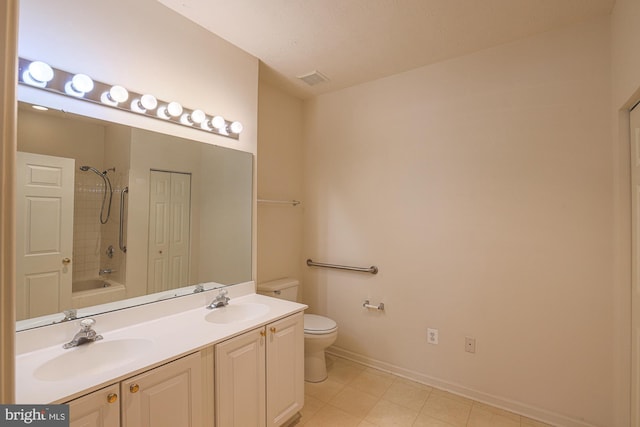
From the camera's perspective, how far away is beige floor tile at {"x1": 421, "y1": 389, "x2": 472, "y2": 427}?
1931mm

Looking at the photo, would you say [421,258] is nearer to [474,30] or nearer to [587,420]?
[587,420]

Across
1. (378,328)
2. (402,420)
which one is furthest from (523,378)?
(378,328)

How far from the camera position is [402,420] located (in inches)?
75.8

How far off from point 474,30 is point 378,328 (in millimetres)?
2391

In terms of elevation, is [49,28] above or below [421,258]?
above

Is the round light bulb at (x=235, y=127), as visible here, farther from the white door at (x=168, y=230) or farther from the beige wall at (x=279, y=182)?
the beige wall at (x=279, y=182)

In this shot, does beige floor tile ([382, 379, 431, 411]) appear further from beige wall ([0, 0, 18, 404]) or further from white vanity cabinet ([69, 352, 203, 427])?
beige wall ([0, 0, 18, 404])

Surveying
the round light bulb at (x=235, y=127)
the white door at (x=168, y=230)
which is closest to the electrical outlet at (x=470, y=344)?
the white door at (x=168, y=230)

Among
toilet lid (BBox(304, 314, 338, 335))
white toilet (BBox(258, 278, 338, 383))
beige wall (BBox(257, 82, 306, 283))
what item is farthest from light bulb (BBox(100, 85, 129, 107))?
toilet lid (BBox(304, 314, 338, 335))

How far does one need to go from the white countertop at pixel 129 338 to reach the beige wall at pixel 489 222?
110 centimetres

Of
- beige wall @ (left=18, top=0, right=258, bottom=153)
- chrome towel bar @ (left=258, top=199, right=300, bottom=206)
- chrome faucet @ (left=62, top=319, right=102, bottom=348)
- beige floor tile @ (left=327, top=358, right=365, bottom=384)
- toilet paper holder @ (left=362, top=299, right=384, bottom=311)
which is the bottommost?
beige floor tile @ (left=327, top=358, right=365, bottom=384)

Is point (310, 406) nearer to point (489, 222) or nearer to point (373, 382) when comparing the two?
point (373, 382)

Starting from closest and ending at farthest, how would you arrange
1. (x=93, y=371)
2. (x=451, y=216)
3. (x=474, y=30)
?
1. (x=93, y=371)
2. (x=474, y=30)
3. (x=451, y=216)

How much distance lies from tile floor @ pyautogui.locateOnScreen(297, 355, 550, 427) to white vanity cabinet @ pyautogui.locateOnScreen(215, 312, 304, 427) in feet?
1.01
